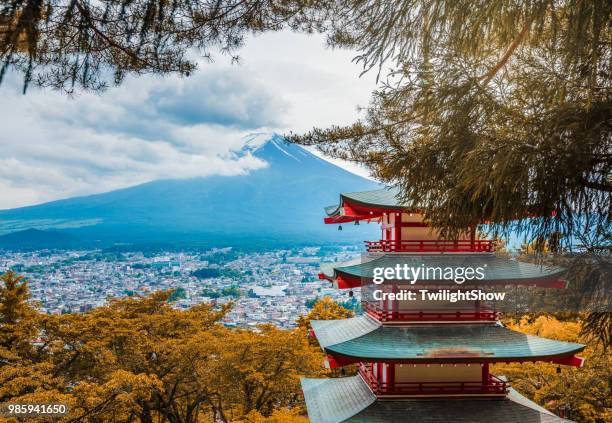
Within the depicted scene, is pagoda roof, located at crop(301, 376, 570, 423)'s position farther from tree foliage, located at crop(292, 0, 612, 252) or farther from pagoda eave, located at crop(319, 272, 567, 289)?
tree foliage, located at crop(292, 0, 612, 252)

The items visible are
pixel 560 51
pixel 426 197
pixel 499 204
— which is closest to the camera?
pixel 560 51

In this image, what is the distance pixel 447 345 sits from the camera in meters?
7.67

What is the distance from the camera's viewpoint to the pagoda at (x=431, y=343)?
296 inches

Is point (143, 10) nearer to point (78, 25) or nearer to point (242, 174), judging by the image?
point (78, 25)

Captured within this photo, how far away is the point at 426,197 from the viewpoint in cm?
412

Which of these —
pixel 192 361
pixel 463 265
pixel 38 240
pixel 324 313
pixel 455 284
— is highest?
pixel 463 265

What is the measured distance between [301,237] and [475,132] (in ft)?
274

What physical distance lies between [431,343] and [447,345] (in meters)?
0.22

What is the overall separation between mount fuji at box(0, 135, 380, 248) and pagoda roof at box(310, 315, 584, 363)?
7094 cm

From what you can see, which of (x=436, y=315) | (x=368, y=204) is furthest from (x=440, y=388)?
(x=368, y=204)

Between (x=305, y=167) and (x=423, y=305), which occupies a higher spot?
(x=305, y=167)

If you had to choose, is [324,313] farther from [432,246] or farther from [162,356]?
[432,246]

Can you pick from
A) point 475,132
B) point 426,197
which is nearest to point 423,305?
point 426,197

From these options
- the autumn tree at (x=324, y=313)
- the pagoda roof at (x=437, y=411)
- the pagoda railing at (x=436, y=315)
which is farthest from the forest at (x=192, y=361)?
the pagoda railing at (x=436, y=315)
